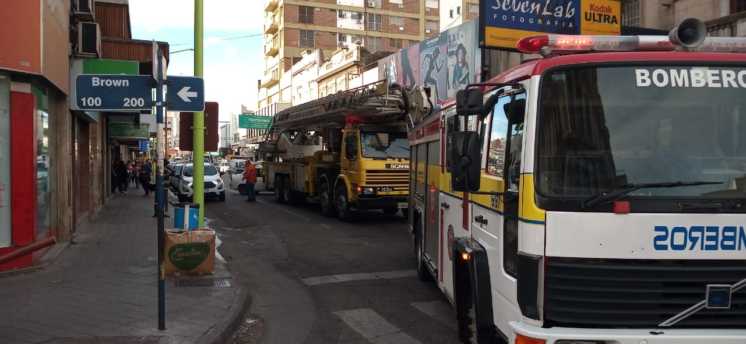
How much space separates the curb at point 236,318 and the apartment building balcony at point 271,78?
69022 mm

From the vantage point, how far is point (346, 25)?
72.8 m

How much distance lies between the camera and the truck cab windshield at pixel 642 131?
3736 mm

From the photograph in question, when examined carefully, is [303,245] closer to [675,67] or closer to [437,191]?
[437,191]

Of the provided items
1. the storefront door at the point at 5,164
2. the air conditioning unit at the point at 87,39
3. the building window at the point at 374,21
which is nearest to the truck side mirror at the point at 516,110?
the storefront door at the point at 5,164

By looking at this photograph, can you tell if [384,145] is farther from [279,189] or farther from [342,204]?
[279,189]

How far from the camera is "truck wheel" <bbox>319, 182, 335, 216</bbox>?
58.1ft

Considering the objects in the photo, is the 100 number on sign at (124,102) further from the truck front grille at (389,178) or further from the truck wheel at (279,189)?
the truck wheel at (279,189)

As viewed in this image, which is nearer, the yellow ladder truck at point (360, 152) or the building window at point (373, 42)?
the yellow ladder truck at point (360, 152)

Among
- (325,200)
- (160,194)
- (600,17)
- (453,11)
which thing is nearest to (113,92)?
(160,194)

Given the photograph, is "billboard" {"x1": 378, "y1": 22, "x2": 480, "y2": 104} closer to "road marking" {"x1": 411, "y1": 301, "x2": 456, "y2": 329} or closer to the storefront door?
"road marking" {"x1": 411, "y1": 301, "x2": 456, "y2": 329}

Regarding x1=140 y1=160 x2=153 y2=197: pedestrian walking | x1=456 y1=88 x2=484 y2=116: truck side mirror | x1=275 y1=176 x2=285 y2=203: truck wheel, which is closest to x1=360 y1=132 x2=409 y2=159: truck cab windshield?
x1=275 y1=176 x2=285 y2=203: truck wheel

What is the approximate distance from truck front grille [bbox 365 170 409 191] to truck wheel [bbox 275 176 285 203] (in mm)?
8034

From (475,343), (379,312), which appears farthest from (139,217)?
(475,343)

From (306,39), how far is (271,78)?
831cm
